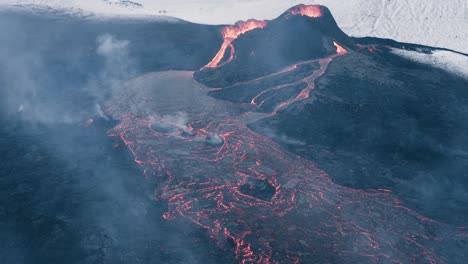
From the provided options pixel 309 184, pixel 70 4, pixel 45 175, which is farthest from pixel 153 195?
pixel 70 4

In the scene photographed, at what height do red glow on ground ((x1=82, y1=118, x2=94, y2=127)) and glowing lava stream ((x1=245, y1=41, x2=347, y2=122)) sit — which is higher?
glowing lava stream ((x1=245, y1=41, x2=347, y2=122))

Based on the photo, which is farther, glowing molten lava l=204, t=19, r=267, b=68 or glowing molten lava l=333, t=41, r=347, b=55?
glowing molten lava l=204, t=19, r=267, b=68

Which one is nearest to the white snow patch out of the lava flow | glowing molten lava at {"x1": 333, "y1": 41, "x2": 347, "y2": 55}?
glowing molten lava at {"x1": 333, "y1": 41, "x2": 347, "y2": 55}

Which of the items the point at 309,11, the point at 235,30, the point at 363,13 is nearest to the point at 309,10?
the point at 309,11

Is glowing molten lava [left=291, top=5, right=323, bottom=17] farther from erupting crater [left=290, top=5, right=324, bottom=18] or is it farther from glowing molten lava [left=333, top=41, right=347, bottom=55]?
glowing molten lava [left=333, top=41, right=347, bottom=55]

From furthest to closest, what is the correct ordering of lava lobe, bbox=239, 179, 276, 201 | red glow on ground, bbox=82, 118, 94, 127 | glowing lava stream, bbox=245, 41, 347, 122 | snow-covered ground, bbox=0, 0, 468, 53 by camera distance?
snow-covered ground, bbox=0, 0, 468, 53 < glowing lava stream, bbox=245, 41, 347, 122 < red glow on ground, bbox=82, 118, 94, 127 < lava lobe, bbox=239, 179, 276, 201

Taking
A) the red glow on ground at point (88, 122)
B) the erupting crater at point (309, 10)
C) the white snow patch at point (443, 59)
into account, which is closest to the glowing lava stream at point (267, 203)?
the red glow on ground at point (88, 122)
